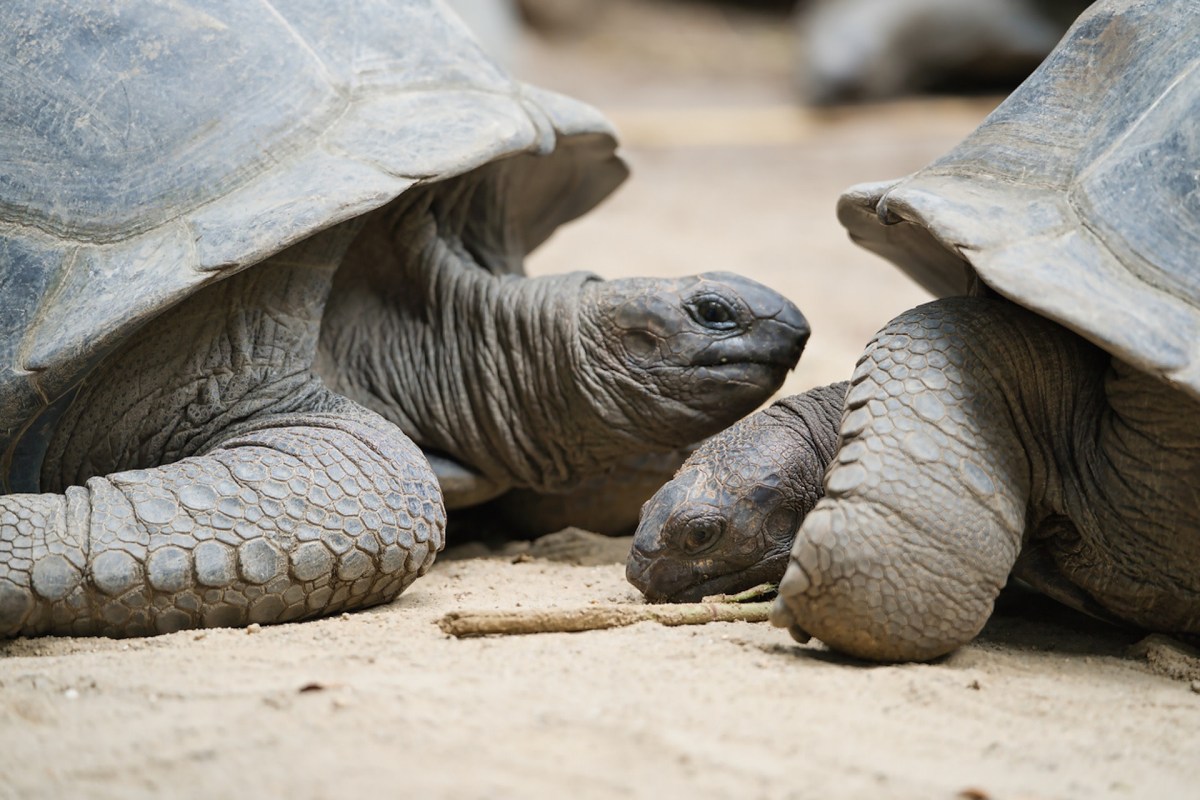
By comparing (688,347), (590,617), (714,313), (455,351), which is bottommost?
(590,617)

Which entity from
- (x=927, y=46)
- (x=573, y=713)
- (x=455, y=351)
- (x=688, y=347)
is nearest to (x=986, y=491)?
(x=573, y=713)

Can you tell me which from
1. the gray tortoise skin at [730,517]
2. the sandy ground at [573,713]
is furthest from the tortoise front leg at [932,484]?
the gray tortoise skin at [730,517]

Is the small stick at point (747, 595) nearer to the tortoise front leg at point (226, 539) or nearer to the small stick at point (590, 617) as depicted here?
the small stick at point (590, 617)

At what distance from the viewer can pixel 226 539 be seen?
2795mm

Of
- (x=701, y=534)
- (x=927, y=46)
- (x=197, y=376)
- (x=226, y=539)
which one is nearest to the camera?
(x=226, y=539)

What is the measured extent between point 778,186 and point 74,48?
756 centimetres

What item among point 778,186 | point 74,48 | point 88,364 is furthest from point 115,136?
point 778,186

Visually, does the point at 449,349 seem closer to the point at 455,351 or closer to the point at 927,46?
the point at 455,351

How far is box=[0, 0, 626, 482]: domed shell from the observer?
299 centimetres

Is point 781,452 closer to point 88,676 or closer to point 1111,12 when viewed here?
point 1111,12

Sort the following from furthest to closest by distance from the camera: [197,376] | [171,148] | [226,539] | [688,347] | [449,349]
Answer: [449,349]
[688,347]
[197,376]
[171,148]
[226,539]

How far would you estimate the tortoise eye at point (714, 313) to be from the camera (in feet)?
11.6

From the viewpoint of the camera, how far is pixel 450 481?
3.80m

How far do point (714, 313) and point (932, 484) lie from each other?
1211 millimetres
